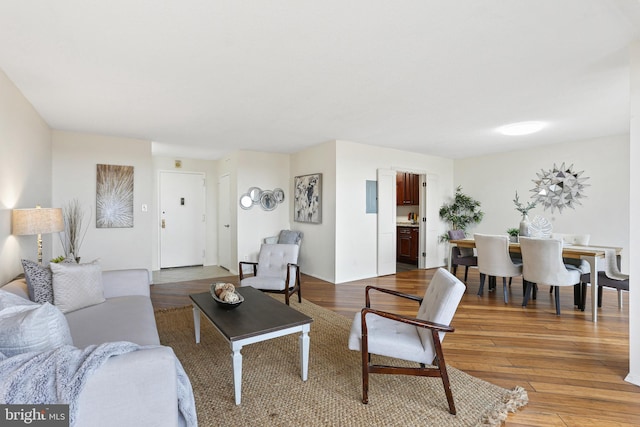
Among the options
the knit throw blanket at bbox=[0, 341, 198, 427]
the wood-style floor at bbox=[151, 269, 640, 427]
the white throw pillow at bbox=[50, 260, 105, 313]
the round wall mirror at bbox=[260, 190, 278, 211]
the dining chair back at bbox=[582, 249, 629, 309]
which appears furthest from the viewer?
the round wall mirror at bbox=[260, 190, 278, 211]

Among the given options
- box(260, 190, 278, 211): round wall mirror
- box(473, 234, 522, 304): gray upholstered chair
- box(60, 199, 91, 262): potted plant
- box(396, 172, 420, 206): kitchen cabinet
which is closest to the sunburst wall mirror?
box(473, 234, 522, 304): gray upholstered chair

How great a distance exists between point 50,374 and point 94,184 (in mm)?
4361

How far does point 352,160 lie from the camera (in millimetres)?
5168

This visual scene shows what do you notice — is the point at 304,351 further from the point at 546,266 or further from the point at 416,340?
the point at 546,266

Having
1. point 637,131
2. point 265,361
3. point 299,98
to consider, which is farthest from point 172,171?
point 637,131

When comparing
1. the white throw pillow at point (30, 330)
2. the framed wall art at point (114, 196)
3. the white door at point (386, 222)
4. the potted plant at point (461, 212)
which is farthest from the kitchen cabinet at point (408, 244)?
the white throw pillow at point (30, 330)

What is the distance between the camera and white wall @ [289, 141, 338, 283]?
198 inches

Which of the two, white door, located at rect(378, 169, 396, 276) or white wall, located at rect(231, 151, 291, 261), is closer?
white door, located at rect(378, 169, 396, 276)

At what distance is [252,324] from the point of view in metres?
2.10

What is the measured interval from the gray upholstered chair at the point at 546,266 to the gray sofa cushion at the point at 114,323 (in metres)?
3.96

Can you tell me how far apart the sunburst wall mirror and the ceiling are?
1.14m

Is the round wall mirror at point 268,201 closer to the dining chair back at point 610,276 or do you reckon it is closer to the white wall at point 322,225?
the white wall at point 322,225

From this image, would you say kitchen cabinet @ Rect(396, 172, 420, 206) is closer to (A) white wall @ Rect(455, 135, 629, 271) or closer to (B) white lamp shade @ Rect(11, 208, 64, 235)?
(A) white wall @ Rect(455, 135, 629, 271)

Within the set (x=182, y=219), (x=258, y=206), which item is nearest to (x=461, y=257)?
(x=258, y=206)
